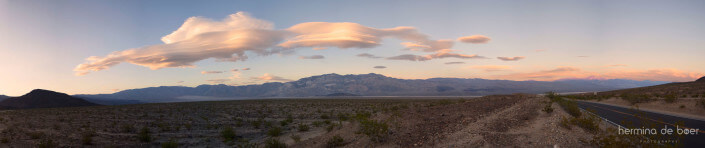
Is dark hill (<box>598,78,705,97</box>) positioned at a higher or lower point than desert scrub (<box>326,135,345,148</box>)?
higher

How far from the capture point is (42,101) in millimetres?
101188

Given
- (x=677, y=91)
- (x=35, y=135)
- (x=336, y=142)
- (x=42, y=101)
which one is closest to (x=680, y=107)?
(x=677, y=91)

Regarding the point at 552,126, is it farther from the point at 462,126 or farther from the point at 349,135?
the point at 349,135

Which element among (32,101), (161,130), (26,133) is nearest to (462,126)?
(161,130)

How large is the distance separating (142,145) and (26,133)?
23.4ft

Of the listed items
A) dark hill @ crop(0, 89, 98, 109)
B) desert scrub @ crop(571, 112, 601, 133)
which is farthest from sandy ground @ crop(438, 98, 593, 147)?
dark hill @ crop(0, 89, 98, 109)

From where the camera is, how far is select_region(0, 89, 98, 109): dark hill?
98.7m

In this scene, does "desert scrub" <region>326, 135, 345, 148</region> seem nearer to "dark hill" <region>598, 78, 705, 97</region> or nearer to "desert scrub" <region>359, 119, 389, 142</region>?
"desert scrub" <region>359, 119, 389, 142</region>

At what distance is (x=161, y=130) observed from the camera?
23.9 m

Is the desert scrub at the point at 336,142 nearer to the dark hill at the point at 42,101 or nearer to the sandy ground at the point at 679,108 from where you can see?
the sandy ground at the point at 679,108

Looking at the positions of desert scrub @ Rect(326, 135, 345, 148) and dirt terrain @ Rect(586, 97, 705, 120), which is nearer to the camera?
desert scrub @ Rect(326, 135, 345, 148)

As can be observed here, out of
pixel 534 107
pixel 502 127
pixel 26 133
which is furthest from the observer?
pixel 26 133

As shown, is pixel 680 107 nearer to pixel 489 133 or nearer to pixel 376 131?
pixel 489 133

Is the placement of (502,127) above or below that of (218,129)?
above
